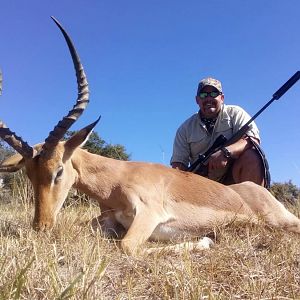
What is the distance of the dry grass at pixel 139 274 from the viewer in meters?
2.29

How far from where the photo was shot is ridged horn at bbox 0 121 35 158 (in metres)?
4.54

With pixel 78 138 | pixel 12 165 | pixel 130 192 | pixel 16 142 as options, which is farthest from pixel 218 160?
pixel 16 142

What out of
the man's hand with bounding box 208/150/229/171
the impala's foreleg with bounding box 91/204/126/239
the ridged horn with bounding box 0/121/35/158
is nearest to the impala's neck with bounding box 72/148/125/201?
the impala's foreleg with bounding box 91/204/126/239

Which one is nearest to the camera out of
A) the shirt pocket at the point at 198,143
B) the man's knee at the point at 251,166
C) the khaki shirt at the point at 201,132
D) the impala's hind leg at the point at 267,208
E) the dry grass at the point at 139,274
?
the dry grass at the point at 139,274

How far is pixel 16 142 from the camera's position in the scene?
4.59 m

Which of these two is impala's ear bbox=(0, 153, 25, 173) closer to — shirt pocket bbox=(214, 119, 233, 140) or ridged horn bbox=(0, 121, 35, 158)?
ridged horn bbox=(0, 121, 35, 158)

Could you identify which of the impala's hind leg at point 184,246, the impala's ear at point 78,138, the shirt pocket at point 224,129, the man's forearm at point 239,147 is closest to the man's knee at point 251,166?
the man's forearm at point 239,147

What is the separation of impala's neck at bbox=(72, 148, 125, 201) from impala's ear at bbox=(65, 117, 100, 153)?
209mm

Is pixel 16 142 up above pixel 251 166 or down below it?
below

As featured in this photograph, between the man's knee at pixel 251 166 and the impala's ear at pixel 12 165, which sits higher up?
the man's knee at pixel 251 166

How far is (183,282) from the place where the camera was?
2484 mm

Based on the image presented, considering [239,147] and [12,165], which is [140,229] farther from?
[239,147]

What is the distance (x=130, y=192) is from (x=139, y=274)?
6.51 ft

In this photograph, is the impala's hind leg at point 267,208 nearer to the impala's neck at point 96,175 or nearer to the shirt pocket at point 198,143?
the impala's neck at point 96,175
